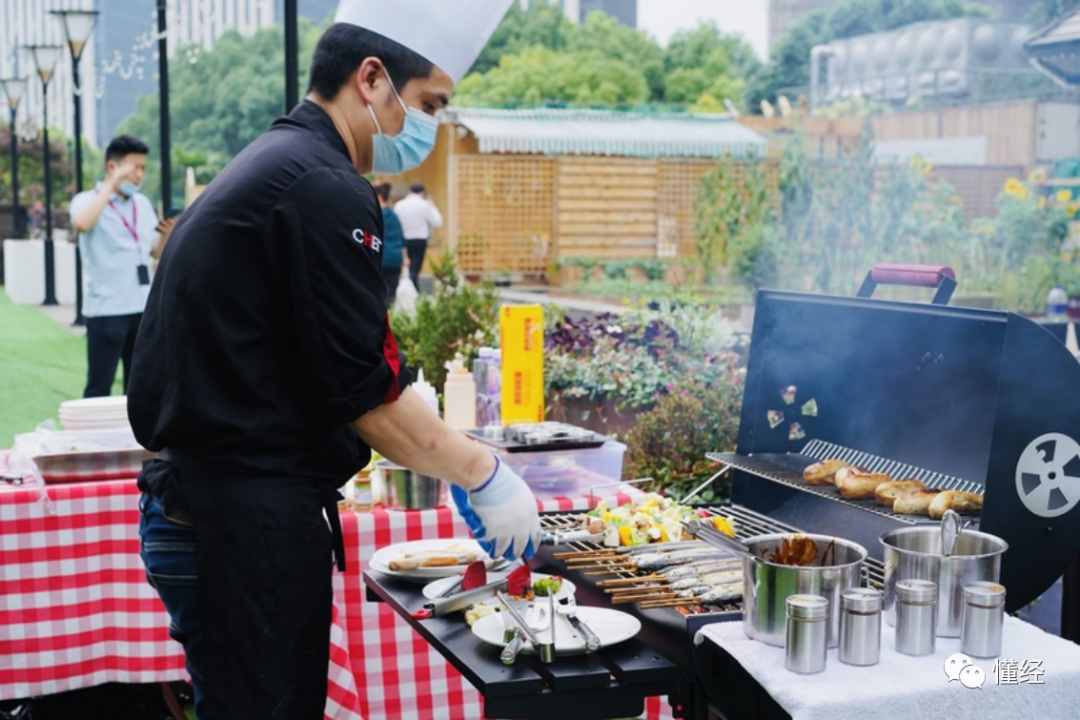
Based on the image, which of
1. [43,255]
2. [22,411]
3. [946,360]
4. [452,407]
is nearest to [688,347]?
[452,407]

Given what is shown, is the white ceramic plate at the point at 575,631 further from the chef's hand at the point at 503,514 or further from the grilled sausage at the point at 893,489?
the grilled sausage at the point at 893,489

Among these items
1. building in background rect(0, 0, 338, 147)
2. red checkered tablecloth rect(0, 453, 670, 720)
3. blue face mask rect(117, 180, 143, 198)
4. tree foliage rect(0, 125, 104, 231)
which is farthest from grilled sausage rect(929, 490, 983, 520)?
tree foliage rect(0, 125, 104, 231)

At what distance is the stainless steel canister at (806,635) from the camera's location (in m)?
1.91

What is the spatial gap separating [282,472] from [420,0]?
0.85m

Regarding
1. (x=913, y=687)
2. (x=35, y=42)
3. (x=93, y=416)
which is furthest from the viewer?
(x=35, y=42)

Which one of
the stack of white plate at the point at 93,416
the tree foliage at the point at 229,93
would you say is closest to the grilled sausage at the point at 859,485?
the stack of white plate at the point at 93,416

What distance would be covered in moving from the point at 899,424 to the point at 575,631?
1.22m

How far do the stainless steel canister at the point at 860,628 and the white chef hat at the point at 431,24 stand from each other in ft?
3.78

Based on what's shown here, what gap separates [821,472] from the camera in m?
2.80

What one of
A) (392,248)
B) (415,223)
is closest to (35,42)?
(415,223)

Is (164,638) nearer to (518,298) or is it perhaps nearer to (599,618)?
(599,618)

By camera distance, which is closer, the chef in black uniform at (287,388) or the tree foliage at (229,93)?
the chef in black uniform at (287,388)

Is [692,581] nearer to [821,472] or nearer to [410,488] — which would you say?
[821,472]

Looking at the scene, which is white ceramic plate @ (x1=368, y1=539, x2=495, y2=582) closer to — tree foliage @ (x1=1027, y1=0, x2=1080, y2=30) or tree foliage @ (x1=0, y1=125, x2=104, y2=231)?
tree foliage @ (x1=1027, y1=0, x2=1080, y2=30)
